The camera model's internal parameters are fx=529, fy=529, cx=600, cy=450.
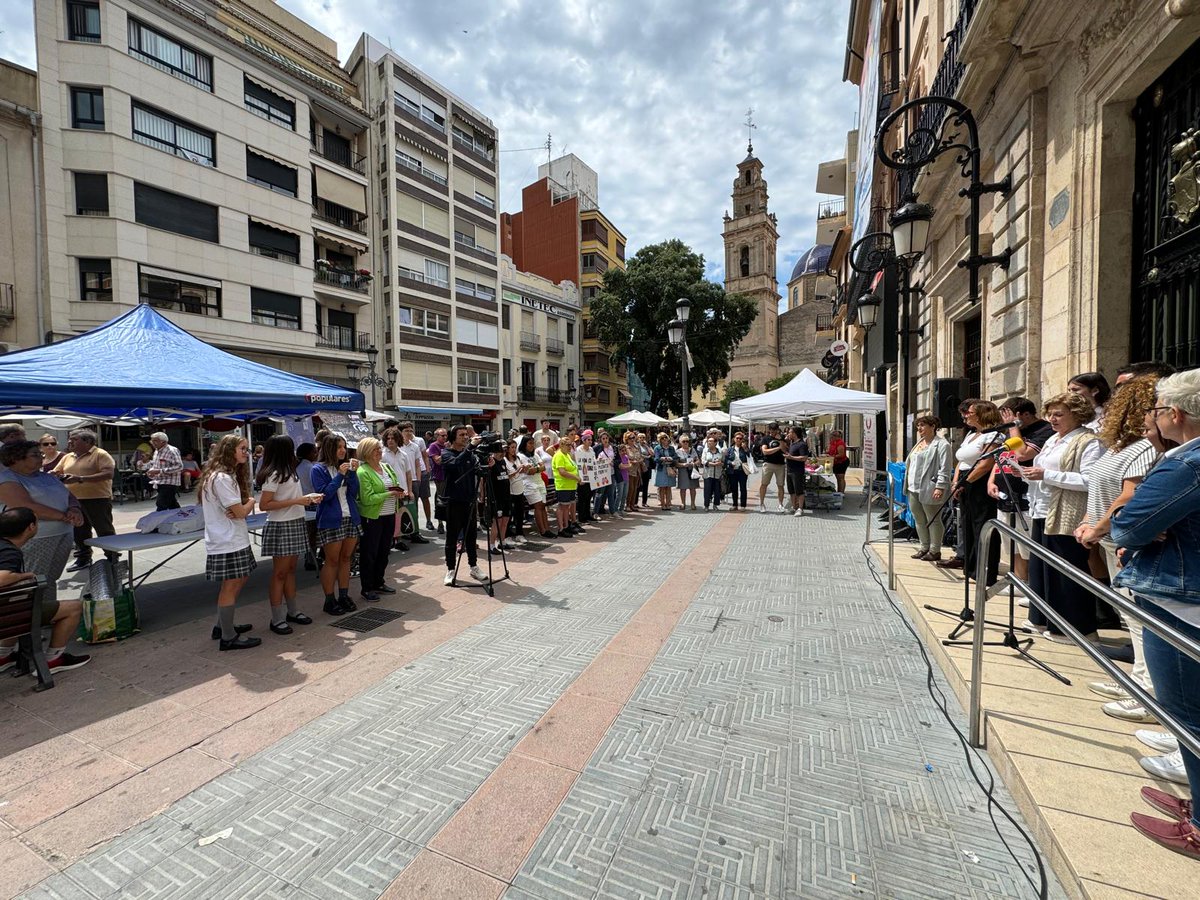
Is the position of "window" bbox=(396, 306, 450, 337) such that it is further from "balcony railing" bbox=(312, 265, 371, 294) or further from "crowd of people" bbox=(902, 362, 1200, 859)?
"crowd of people" bbox=(902, 362, 1200, 859)

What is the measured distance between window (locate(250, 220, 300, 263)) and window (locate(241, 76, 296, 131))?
468cm

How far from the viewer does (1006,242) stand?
6.75 meters

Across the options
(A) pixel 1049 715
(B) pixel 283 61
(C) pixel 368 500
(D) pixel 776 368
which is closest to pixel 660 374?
(B) pixel 283 61

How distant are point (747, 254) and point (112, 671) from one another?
223ft

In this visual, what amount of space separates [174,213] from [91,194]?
2.25 meters

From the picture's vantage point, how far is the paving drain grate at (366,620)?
499 cm

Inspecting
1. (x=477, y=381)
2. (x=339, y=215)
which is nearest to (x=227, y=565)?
(x=339, y=215)

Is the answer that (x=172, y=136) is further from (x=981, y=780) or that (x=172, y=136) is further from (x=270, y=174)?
(x=981, y=780)

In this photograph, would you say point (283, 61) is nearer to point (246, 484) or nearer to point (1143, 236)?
point (246, 484)

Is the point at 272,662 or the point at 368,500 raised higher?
the point at 368,500

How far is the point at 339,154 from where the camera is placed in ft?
90.4

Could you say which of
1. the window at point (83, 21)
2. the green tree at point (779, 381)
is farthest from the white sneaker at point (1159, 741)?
the green tree at point (779, 381)

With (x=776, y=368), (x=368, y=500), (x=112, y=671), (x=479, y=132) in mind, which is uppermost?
(x=479, y=132)

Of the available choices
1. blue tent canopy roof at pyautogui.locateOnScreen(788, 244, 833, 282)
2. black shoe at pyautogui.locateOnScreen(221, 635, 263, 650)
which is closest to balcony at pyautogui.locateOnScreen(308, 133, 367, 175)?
black shoe at pyautogui.locateOnScreen(221, 635, 263, 650)
